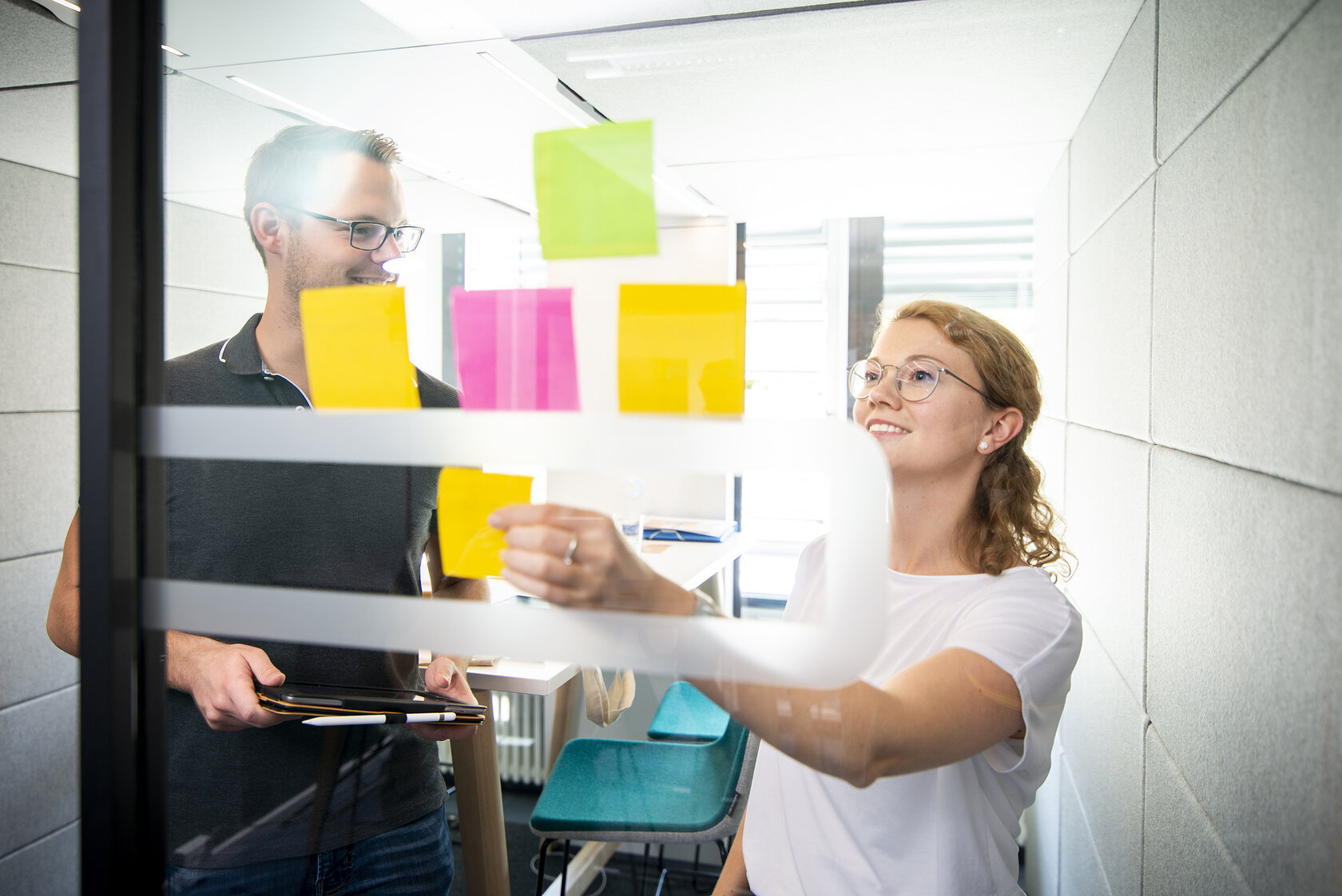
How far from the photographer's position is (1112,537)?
1000mm

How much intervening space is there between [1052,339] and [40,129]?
137 centimetres

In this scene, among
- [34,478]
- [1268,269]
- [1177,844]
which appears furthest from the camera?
[34,478]

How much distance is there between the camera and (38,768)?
89cm

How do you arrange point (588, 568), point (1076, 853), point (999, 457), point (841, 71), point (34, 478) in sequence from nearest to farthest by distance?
point (588, 568) → point (841, 71) → point (999, 457) → point (34, 478) → point (1076, 853)

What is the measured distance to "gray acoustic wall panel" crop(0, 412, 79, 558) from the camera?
0.91 m

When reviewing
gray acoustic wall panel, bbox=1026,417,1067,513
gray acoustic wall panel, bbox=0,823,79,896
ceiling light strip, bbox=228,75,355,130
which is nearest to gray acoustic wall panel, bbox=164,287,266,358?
ceiling light strip, bbox=228,75,355,130

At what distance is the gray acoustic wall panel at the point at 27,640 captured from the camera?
2.90ft

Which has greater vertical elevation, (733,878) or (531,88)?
(531,88)

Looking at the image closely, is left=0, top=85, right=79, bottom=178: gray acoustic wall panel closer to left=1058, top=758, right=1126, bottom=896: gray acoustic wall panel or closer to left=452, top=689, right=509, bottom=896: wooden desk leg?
left=452, top=689, right=509, bottom=896: wooden desk leg

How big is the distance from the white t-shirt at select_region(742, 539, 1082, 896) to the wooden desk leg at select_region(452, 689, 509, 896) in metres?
0.27

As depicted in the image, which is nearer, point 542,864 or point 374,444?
point 374,444

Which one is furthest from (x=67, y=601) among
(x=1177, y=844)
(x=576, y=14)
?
(x=1177, y=844)

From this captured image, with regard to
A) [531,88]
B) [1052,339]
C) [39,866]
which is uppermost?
[531,88]

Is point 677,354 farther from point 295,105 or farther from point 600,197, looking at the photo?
point 295,105
